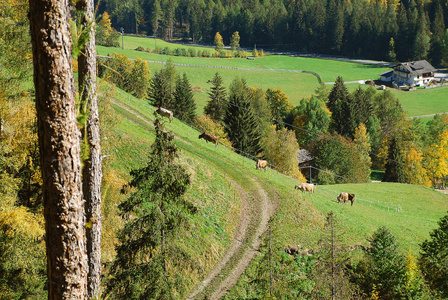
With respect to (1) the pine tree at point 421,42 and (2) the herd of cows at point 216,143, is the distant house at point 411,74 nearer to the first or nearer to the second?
(1) the pine tree at point 421,42

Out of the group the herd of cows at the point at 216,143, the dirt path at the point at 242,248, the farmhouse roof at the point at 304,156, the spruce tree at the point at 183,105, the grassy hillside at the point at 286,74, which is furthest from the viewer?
the grassy hillside at the point at 286,74

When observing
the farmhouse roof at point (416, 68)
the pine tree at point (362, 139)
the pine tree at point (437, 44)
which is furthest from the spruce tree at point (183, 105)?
the pine tree at point (437, 44)

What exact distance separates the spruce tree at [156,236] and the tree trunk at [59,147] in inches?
436

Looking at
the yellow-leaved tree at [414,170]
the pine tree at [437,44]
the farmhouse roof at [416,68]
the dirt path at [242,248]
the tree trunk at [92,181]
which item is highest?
the pine tree at [437,44]

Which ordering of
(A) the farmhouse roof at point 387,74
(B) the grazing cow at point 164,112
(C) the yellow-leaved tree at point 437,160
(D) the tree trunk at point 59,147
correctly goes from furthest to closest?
(A) the farmhouse roof at point 387,74 < (C) the yellow-leaved tree at point 437,160 < (B) the grazing cow at point 164,112 < (D) the tree trunk at point 59,147

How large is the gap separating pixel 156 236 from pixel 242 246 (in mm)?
15555

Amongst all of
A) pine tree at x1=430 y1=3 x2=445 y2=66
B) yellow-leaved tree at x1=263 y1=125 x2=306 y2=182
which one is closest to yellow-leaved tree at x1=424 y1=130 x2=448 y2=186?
yellow-leaved tree at x1=263 y1=125 x2=306 y2=182

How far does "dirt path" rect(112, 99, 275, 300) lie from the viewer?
2583cm

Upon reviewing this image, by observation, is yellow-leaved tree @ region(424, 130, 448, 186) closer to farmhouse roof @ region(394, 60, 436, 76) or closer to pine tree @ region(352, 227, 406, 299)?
farmhouse roof @ region(394, 60, 436, 76)

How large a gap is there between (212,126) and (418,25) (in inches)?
5953

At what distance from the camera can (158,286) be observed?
53.1 feet

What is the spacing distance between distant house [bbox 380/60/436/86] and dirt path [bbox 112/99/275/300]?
140333mm

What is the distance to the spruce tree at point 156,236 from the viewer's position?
53.9 feet

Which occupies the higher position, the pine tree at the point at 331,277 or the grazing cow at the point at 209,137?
the grazing cow at the point at 209,137
